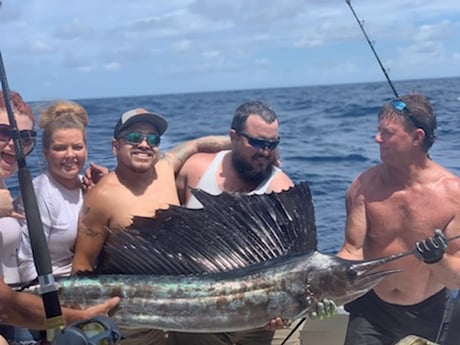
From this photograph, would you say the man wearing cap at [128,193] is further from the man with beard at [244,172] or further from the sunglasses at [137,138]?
the man with beard at [244,172]

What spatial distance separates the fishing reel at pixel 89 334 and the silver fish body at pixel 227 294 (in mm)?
533

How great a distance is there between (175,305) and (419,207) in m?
1.27

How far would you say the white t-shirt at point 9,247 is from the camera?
238 centimetres

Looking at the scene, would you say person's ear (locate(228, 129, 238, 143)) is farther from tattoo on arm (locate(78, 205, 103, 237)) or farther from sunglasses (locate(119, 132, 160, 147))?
tattoo on arm (locate(78, 205, 103, 237))

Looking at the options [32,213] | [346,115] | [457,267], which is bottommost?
[457,267]

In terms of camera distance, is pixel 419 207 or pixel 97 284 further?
pixel 419 207

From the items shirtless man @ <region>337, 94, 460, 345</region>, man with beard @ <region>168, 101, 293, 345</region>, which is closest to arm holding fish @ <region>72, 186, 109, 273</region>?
man with beard @ <region>168, 101, 293, 345</region>

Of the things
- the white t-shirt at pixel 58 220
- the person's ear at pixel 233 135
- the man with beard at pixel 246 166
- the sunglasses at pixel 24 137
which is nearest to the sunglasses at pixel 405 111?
the man with beard at pixel 246 166

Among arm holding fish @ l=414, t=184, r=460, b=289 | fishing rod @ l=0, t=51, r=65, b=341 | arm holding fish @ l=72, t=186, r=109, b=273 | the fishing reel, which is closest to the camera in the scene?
the fishing reel

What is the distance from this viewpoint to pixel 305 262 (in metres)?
2.44

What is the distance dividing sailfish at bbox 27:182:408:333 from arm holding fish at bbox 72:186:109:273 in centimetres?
11

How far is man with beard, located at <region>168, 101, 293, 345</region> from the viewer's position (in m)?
2.98

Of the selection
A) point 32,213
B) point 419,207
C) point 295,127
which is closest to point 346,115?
point 295,127

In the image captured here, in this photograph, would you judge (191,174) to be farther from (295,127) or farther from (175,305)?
(295,127)
